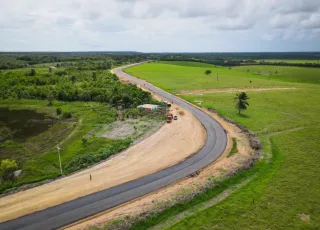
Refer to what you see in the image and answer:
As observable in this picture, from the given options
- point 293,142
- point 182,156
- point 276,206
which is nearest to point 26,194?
point 182,156

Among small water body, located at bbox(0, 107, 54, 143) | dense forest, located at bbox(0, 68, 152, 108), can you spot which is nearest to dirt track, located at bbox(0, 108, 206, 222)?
small water body, located at bbox(0, 107, 54, 143)

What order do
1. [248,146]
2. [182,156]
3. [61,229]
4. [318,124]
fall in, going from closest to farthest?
[61,229] < [182,156] < [248,146] < [318,124]

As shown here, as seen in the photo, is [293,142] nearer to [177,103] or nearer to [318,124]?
[318,124]

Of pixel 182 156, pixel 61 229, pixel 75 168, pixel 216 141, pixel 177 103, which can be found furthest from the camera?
pixel 177 103

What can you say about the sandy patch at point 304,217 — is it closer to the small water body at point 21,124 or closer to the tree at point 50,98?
the small water body at point 21,124

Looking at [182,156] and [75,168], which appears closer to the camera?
[75,168]

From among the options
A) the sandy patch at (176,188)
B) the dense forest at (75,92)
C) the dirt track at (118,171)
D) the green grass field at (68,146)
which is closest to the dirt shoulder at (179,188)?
the sandy patch at (176,188)

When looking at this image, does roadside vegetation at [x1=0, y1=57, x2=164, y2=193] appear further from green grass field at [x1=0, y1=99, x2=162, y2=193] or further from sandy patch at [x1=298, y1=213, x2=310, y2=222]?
sandy patch at [x1=298, y1=213, x2=310, y2=222]
